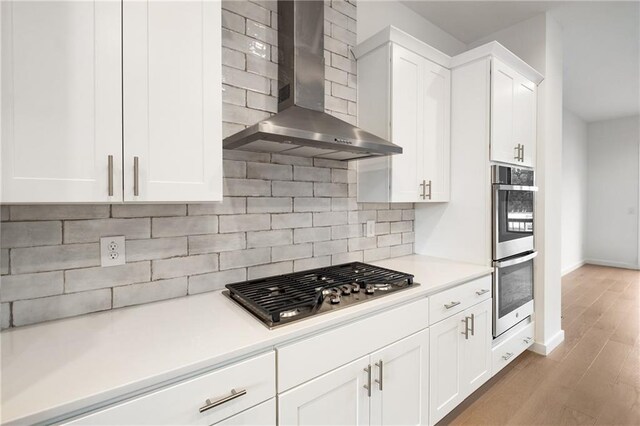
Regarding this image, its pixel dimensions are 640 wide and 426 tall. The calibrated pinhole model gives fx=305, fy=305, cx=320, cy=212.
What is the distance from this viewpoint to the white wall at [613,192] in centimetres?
600

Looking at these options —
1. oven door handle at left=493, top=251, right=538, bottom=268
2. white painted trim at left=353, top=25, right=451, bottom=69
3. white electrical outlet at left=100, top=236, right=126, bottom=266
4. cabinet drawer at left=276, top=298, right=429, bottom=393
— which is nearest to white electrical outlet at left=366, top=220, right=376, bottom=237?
cabinet drawer at left=276, top=298, right=429, bottom=393

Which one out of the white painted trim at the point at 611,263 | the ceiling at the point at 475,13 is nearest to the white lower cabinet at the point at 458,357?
the ceiling at the point at 475,13

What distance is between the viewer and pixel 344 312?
4.29 feet

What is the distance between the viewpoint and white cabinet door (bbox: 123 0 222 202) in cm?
110

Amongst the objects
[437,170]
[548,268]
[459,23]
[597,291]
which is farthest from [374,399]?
[597,291]

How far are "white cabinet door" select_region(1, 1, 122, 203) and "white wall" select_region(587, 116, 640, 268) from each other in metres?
8.42

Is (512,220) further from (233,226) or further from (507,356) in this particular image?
(233,226)

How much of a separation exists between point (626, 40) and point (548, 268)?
260 cm

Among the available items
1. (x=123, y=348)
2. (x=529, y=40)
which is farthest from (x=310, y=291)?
(x=529, y=40)

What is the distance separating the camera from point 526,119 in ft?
8.53

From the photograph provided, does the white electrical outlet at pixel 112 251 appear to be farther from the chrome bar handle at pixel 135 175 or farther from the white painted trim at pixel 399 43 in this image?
the white painted trim at pixel 399 43

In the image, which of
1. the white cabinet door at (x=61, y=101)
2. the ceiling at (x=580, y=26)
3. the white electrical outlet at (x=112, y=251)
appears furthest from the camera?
the ceiling at (x=580, y=26)

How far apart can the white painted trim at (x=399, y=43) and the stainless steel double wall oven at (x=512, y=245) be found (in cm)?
94

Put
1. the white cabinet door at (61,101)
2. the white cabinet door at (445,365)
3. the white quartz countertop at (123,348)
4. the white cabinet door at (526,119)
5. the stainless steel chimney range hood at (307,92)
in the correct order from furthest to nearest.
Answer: the white cabinet door at (526,119)
the white cabinet door at (445,365)
the stainless steel chimney range hood at (307,92)
the white cabinet door at (61,101)
the white quartz countertop at (123,348)
